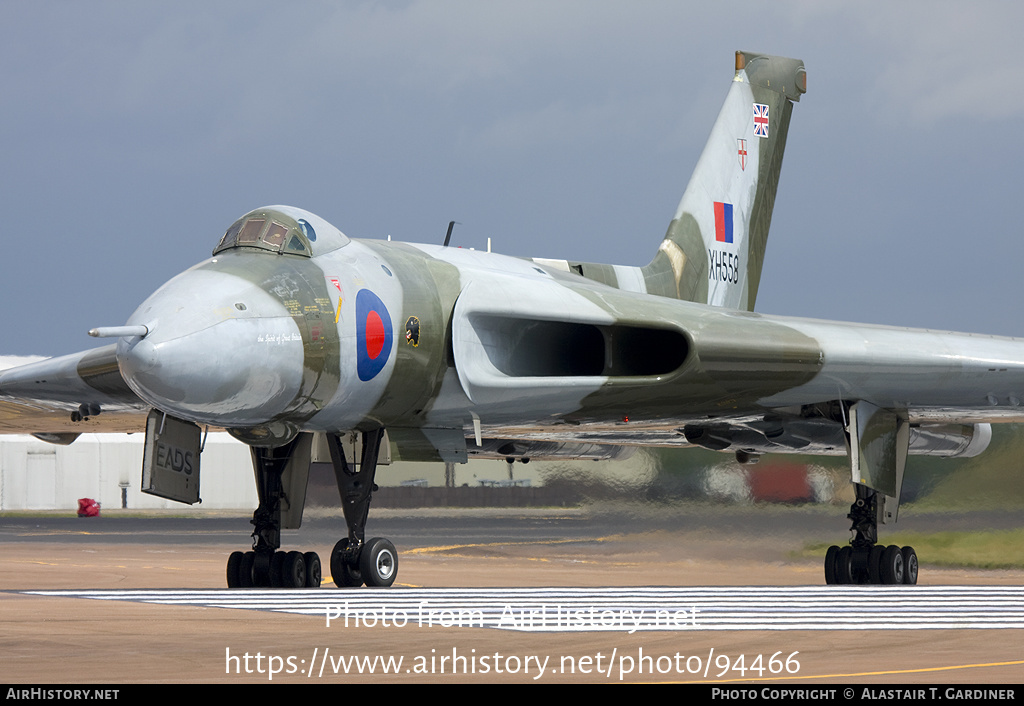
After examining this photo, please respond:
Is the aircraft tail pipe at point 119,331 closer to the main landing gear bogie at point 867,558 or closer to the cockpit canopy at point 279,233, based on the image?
the cockpit canopy at point 279,233

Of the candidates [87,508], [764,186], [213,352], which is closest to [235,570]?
[213,352]

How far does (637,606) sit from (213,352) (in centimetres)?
317

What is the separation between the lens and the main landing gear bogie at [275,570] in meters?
11.4

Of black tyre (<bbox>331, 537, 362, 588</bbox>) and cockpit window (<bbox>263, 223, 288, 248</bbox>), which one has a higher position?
cockpit window (<bbox>263, 223, 288, 248</bbox>)

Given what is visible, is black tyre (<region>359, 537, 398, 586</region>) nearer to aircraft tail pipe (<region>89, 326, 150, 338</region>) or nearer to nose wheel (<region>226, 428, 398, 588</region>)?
nose wheel (<region>226, 428, 398, 588</region>)

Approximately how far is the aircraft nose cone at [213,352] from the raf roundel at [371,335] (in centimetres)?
65

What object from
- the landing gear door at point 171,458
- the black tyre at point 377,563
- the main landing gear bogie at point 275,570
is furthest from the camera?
the main landing gear bogie at point 275,570

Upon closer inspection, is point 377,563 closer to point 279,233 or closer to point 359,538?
point 359,538

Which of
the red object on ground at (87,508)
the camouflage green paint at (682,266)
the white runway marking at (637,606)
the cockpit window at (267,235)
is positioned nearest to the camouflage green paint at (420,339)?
the cockpit window at (267,235)

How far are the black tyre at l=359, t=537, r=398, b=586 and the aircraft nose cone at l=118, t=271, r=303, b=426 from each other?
1.72m

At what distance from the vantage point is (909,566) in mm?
13391

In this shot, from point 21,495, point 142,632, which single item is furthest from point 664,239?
point 21,495

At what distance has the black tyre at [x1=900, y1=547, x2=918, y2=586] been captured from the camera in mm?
13328

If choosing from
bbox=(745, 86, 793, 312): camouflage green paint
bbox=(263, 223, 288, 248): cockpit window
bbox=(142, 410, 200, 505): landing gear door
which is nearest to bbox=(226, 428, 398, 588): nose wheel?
bbox=(142, 410, 200, 505): landing gear door
